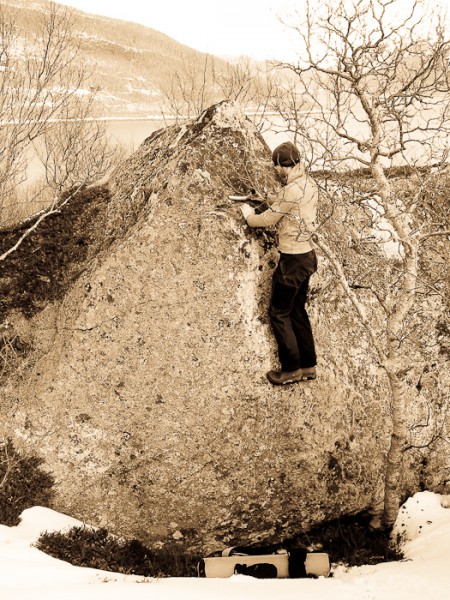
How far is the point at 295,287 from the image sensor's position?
23.7 feet

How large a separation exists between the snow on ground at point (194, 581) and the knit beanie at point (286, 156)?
4.79 meters

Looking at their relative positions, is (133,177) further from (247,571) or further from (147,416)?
(247,571)

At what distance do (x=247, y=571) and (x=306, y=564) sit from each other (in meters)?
0.80

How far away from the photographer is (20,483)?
7.85m

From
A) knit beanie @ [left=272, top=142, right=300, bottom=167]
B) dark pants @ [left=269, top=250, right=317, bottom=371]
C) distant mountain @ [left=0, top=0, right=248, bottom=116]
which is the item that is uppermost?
distant mountain @ [left=0, top=0, right=248, bottom=116]

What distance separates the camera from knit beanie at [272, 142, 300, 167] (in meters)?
6.62

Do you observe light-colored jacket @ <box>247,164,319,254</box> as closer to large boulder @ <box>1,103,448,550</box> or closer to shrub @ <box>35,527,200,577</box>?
large boulder @ <box>1,103,448,550</box>

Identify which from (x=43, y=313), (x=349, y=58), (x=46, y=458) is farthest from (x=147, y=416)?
(x=349, y=58)

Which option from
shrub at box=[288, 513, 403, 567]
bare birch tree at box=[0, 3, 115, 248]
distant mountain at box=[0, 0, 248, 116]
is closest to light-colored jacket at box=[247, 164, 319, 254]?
bare birch tree at box=[0, 3, 115, 248]

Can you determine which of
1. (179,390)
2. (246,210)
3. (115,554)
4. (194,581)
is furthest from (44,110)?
(194,581)

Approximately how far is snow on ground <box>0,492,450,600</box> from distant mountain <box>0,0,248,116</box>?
47.9m

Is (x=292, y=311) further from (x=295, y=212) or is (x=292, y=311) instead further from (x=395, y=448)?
(x=395, y=448)

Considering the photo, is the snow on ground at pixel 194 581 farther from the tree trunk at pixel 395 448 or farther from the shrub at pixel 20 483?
the tree trunk at pixel 395 448

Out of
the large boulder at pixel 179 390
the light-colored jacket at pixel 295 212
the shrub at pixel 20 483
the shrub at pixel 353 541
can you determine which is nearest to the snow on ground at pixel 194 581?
the shrub at pixel 20 483
